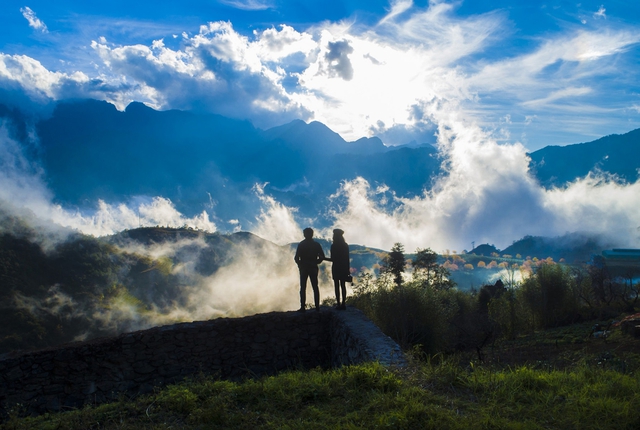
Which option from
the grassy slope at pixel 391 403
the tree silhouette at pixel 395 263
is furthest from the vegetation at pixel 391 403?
the tree silhouette at pixel 395 263

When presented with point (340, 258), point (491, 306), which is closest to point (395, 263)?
point (491, 306)

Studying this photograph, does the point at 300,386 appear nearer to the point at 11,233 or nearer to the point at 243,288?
the point at 11,233

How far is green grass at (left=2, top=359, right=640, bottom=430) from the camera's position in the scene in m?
4.70

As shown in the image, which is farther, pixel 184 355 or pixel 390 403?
pixel 184 355

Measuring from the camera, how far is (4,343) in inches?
2549

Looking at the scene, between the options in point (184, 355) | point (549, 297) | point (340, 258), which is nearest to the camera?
point (184, 355)

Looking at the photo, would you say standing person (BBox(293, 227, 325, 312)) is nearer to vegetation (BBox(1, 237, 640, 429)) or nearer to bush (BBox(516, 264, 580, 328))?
vegetation (BBox(1, 237, 640, 429))

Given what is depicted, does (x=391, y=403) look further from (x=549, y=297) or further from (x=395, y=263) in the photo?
(x=395, y=263)

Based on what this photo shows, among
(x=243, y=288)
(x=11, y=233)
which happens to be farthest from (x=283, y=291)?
(x=11, y=233)

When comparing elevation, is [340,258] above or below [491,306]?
above

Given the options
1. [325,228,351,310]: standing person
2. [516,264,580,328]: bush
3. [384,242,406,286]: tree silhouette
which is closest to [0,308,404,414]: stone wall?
[325,228,351,310]: standing person

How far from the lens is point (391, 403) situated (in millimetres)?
5141

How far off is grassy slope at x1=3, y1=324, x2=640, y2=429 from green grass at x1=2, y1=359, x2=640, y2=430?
13 mm

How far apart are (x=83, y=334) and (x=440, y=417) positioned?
87.6 meters
